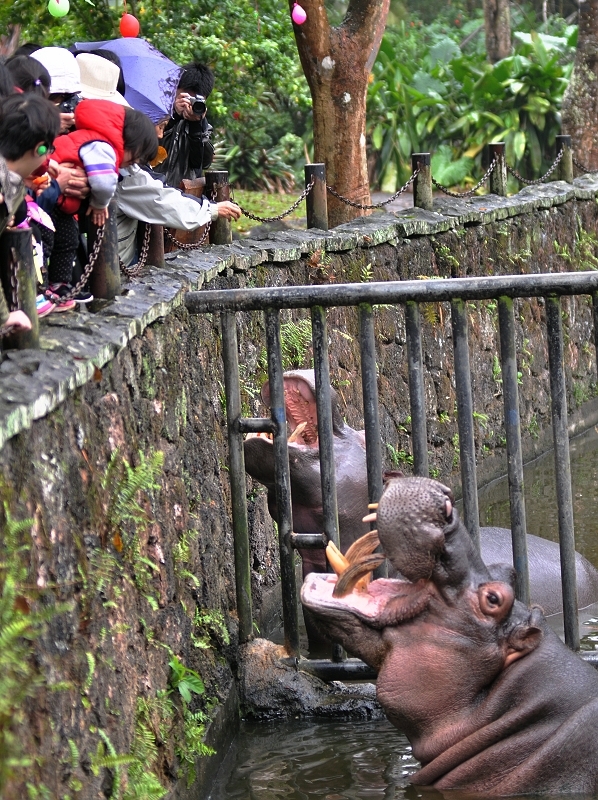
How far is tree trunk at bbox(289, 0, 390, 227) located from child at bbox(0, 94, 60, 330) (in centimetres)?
609

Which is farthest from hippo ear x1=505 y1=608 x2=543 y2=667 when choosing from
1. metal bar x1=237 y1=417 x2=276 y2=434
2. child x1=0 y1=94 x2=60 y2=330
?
child x1=0 y1=94 x2=60 y2=330

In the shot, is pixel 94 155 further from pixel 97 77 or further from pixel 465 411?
pixel 465 411

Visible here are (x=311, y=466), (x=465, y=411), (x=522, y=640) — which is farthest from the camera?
(x=311, y=466)

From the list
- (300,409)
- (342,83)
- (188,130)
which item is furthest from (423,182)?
(300,409)

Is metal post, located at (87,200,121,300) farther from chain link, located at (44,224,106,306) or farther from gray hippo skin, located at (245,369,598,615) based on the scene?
gray hippo skin, located at (245,369,598,615)

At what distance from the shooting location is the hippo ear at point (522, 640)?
11.1 ft

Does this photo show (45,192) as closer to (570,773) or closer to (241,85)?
(570,773)

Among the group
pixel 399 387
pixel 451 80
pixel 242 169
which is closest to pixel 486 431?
pixel 399 387

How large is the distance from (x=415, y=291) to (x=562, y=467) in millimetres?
775

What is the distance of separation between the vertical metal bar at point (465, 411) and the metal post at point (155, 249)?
1415 mm

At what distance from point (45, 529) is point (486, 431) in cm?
620

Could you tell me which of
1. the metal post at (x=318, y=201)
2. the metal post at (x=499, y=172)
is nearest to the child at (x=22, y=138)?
the metal post at (x=318, y=201)

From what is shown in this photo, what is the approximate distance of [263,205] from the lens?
51.0 feet

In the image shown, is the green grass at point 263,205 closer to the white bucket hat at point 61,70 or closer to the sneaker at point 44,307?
the white bucket hat at point 61,70
